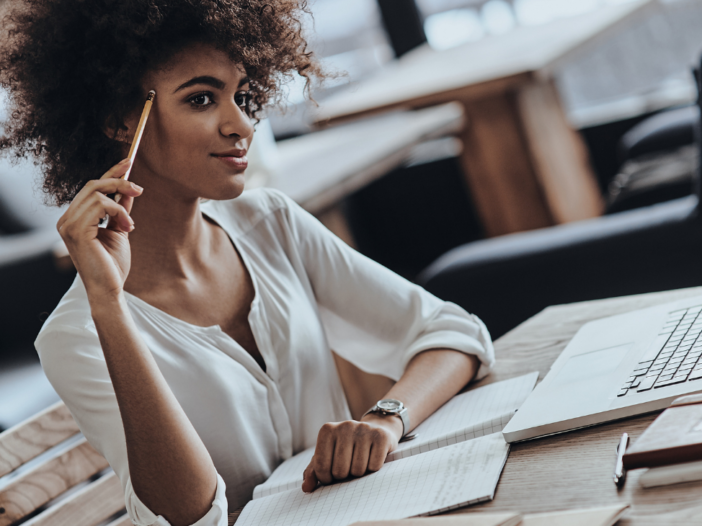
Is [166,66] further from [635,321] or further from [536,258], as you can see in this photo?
[536,258]

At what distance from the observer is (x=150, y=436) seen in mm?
952

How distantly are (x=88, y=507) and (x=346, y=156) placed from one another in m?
1.79

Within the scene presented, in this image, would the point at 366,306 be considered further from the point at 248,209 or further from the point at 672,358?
the point at 672,358

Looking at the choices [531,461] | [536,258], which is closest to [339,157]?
[536,258]

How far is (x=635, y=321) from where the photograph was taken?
1.10 metres

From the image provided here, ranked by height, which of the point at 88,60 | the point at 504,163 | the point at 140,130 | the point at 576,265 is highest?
the point at 88,60

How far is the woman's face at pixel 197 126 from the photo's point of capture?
114 centimetres

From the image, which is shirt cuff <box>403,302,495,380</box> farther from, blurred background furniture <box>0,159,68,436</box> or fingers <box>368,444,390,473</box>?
blurred background furniture <box>0,159,68,436</box>

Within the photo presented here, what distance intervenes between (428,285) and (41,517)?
114 cm

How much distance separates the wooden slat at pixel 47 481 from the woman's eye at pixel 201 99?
59 cm

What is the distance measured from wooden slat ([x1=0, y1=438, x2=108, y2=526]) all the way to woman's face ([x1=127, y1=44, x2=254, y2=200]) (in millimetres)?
481

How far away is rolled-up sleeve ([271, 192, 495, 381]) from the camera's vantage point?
1.32 meters

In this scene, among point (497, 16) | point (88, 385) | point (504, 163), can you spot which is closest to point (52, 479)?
point (88, 385)

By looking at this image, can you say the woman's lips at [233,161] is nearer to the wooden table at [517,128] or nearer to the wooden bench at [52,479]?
the wooden bench at [52,479]
